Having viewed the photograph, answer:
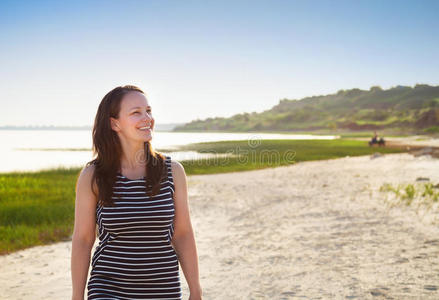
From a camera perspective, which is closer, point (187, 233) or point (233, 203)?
point (187, 233)

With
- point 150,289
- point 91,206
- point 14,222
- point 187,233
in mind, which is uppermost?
point 91,206

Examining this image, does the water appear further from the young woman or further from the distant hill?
the distant hill

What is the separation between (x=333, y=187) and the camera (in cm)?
1725

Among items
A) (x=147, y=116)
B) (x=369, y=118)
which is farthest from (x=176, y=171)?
(x=369, y=118)

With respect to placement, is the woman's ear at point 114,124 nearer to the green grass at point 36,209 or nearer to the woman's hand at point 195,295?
the woman's hand at point 195,295

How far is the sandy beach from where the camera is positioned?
19.6ft

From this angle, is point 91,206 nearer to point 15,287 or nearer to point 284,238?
point 15,287

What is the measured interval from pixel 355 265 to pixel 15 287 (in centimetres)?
602

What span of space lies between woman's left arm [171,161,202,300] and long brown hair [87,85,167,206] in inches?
6.0

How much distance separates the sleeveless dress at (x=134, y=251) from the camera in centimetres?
260

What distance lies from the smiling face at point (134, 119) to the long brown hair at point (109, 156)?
0.12ft

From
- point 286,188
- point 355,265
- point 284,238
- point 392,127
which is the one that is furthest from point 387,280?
point 392,127

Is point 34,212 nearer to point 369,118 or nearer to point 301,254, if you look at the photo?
point 301,254

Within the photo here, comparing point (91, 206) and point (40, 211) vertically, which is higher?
point (91, 206)
